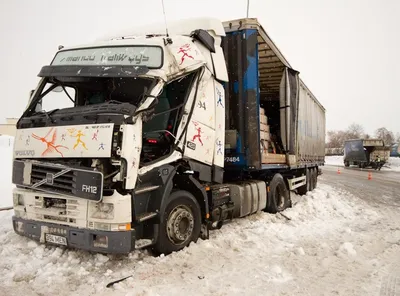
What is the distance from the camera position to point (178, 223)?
15.9 feet

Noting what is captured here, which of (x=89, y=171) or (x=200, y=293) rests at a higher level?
(x=89, y=171)

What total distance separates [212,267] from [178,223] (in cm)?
81

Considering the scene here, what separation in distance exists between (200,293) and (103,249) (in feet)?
4.25

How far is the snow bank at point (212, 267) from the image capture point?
3.72m

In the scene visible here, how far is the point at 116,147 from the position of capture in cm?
389

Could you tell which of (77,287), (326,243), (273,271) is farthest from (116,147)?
(326,243)

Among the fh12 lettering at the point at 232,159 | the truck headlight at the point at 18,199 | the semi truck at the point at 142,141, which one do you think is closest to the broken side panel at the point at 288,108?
the semi truck at the point at 142,141

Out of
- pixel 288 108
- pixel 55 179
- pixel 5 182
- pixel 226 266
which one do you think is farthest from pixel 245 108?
pixel 5 182

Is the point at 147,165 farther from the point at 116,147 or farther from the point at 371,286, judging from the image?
the point at 371,286

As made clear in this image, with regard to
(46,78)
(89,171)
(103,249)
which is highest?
(46,78)

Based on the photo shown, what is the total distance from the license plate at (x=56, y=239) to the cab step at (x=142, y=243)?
0.90 metres

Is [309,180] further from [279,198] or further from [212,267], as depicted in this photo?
[212,267]

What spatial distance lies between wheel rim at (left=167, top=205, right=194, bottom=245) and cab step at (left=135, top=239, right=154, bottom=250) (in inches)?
14.9

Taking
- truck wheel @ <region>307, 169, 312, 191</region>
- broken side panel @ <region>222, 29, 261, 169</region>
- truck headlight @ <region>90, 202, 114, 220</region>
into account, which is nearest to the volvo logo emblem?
truck headlight @ <region>90, 202, 114, 220</region>
